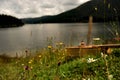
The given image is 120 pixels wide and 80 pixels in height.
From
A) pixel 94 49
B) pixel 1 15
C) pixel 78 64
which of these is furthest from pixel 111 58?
pixel 1 15

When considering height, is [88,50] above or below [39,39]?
above

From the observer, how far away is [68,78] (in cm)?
535

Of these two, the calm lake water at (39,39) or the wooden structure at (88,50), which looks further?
the calm lake water at (39,39)

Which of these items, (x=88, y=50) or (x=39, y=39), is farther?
(x=39, y=39)

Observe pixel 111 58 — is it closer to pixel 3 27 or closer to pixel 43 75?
pixel 43 75

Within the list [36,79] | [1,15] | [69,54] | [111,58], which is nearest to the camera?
[111,58]

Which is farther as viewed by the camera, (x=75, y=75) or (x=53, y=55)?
(x=53, y=55)

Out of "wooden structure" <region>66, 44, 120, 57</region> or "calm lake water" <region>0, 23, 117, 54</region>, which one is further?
"calm lake water" <region>0, 23, 117, 54</region>

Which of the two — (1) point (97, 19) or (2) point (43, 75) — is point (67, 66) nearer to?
(2) point (43, 75)

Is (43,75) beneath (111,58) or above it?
beneath

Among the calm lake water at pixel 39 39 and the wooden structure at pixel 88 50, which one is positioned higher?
the wooden structure at pixel 88 50

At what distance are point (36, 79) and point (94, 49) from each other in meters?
1.74

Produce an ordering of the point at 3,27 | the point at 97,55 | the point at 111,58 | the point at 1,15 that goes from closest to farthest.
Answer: the point at 111,58
the point at 97,55
the point at 1,15
the point at 3,27

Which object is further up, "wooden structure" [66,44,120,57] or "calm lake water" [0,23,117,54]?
"wooden structure" [66,44,120,57]
